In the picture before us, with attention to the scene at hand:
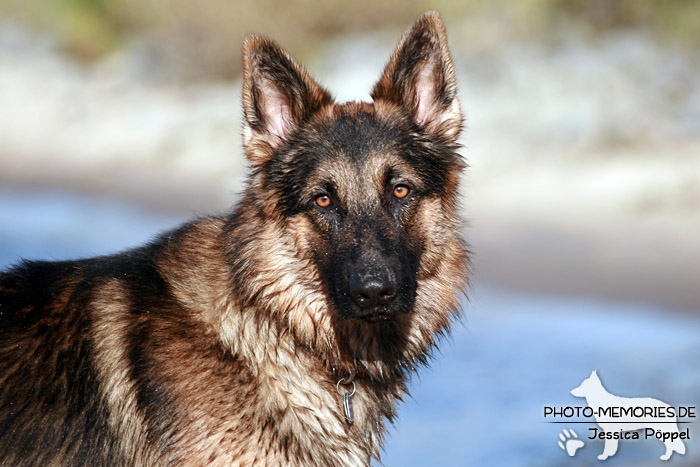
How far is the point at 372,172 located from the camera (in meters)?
4.00

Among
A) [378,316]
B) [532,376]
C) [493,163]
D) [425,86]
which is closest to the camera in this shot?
[378,316]

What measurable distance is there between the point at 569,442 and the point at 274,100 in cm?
330

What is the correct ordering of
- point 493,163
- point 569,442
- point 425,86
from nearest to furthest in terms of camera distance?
1. point 425,86
2. point 569,442
3. point 493,163

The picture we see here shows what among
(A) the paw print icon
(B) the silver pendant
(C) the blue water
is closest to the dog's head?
(B) the silver pendant

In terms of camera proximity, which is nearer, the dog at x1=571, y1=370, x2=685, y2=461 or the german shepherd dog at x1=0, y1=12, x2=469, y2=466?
the german shepherd dog at x1=0, y1=12, x2=469, y2=466

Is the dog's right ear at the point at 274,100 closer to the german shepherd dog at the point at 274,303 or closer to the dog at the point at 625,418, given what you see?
the german shepherd dog at the point at 274,303

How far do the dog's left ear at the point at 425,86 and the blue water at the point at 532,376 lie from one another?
1156 mm

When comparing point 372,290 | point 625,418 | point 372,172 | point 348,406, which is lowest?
point 625,418

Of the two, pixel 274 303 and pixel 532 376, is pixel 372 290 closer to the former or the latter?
pixel 274 303

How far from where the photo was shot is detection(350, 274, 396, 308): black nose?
3705 mm

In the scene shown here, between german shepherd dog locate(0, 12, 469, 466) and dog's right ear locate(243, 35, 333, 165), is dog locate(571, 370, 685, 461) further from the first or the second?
dog's right ear locate(243, 35, 333, 165)

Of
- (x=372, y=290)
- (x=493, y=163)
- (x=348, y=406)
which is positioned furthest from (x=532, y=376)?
(x=493, y=163)

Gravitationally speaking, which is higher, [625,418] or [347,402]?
[347,402]

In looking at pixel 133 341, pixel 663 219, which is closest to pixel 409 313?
pixel 133 341
